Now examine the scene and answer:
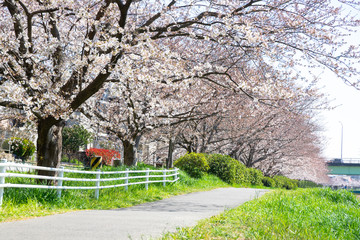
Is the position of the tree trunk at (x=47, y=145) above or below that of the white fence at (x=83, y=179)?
above

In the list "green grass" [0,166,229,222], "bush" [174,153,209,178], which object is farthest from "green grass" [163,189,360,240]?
"bush" [174,153,209,178]

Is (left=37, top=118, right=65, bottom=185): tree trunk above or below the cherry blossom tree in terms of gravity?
below

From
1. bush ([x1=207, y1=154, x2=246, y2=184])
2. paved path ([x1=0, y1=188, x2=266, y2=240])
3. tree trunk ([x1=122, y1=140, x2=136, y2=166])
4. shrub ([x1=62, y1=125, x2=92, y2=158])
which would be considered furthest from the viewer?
shrub ([x1=62, y1=125, x2=92, y2=158])

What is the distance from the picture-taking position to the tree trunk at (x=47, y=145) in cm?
1136

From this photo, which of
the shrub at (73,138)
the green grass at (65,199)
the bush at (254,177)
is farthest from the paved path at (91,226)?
the shrub at (73,138)

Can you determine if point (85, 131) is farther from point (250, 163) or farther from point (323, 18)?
point (323, 18)

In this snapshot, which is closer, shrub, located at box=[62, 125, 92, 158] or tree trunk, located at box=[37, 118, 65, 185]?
tree trunk, located at box=[37, 118, 65, 185]

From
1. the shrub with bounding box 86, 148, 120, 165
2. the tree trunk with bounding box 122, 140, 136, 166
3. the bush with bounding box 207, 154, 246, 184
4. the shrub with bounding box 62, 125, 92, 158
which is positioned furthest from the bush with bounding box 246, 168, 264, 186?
the shrub with bounding box 62, 125, 92, 158

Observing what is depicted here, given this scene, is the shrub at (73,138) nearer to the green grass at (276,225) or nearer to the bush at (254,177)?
the bush at (254,177)

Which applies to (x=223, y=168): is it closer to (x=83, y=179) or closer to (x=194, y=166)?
(x=194, y=166)

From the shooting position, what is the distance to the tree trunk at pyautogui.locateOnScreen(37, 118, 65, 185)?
11359mm

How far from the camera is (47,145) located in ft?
37.7

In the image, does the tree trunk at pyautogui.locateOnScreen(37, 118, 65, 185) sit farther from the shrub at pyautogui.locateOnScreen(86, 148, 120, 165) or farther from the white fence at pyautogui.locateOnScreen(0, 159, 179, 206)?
the shrub at pyautogui.locateOnScreen(86, 148, 120, 165)

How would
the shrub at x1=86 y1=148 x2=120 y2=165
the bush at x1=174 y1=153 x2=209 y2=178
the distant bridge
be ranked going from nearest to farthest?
the bush at x1=174 y1=153 x2=209 y2=178 < the shrub at x1=86 y1=148 x2=120 y2=165 < the distant bridge
